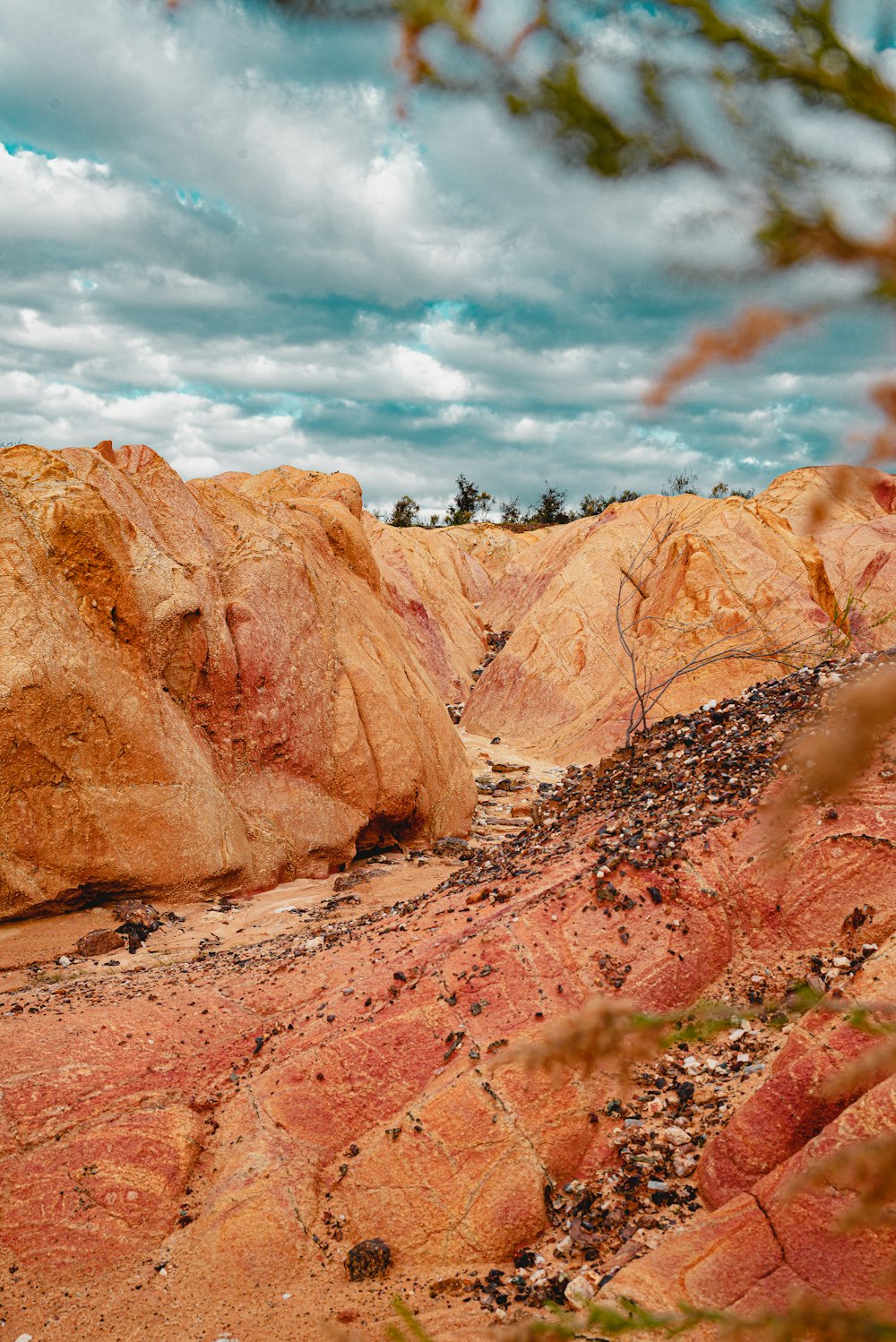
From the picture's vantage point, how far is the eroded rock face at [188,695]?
21.8 ft

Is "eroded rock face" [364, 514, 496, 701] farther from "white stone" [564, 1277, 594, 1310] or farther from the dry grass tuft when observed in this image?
the dry grass tuft

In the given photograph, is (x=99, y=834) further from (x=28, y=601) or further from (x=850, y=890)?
(x=850, y=890)

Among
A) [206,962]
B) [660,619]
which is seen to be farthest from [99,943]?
[660,619]

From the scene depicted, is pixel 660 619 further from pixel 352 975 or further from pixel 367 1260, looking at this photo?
pixel 367 1260

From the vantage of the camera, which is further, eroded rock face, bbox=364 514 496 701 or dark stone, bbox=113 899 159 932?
eroded rock face, bbox=364 514 496 701

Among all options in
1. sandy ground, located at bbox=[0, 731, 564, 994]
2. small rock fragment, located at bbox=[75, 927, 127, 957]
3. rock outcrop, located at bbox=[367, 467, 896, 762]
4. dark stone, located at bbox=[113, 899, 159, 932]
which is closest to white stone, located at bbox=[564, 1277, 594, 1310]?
sandy ground, located at bbox=[0, 731, 564, 994]

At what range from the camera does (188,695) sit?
804 centimetres

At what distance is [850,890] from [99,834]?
5.02 meters

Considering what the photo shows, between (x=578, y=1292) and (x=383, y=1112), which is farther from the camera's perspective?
(x=383, y=1112)

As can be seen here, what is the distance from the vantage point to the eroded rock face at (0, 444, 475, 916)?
6.64 metres

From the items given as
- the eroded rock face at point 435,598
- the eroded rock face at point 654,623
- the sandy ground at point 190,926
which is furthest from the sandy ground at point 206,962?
the eroded rock face at point 435,598

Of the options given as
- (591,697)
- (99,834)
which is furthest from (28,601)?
(591,697)

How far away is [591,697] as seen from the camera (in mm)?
15461

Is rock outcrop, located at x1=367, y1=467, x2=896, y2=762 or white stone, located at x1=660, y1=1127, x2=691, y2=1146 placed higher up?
rock outcrop, located at x1=367, y1=467, x2=896, y2=762
